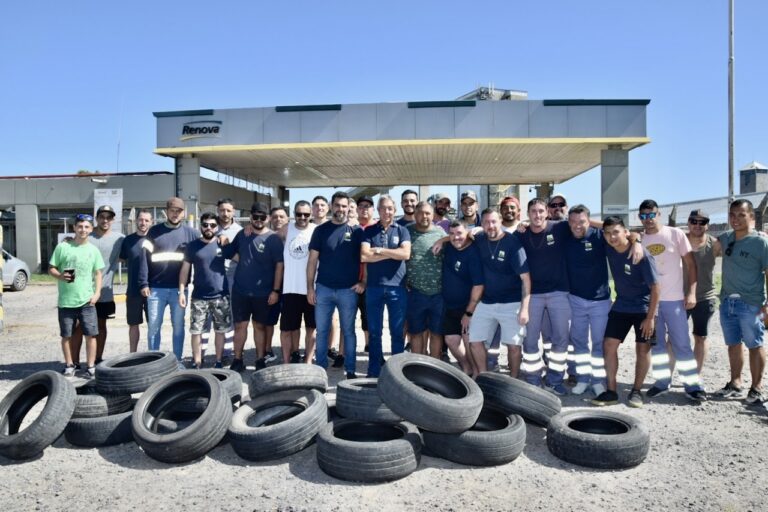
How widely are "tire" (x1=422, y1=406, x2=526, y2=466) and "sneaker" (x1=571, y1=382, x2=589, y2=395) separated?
74.7 inches

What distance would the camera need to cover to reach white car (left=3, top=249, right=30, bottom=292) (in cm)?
1778

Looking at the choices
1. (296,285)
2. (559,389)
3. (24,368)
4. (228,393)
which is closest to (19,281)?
(24,368)

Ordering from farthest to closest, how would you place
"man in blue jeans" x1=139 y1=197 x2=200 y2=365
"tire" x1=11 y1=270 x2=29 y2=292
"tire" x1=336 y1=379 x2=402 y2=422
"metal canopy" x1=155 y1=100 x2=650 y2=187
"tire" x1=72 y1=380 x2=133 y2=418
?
"metal canopy" x1=155 y1=100 x2=650 y2=187 < "tire" x1=11 y1=270 x2=29 y2=292 < "man in blue jeans" x1=139 y1=197 x2=200 y2=365 < "tire" x1=72 y1=380 x2=133 y2=418 < "tire" x1=336 y1=379 x2=402 y2=422

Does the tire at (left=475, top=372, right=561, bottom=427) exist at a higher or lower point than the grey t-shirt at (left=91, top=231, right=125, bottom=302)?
lower

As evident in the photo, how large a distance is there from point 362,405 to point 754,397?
4136 millimetres

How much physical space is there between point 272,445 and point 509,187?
32735 millimetres

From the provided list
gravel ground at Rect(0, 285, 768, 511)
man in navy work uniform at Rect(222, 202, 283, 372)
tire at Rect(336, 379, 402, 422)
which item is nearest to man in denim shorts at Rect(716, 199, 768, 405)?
gravel ground at Rect(0, 285, 768, 511)

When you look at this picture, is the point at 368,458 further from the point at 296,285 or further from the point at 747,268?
the point at 747,268

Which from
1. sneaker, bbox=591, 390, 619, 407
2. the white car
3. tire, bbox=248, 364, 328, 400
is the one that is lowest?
sneaker, bbox=591, 390, 619, 407

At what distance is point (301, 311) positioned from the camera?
22.0 feet

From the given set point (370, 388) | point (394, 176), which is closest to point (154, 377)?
point (370, 388)

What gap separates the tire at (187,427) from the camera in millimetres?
4180

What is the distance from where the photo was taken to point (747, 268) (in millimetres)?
5691

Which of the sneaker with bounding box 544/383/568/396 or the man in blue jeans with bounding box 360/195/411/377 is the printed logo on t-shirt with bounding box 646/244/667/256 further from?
the man in blue jeans with bounding box 360/195/411/377
